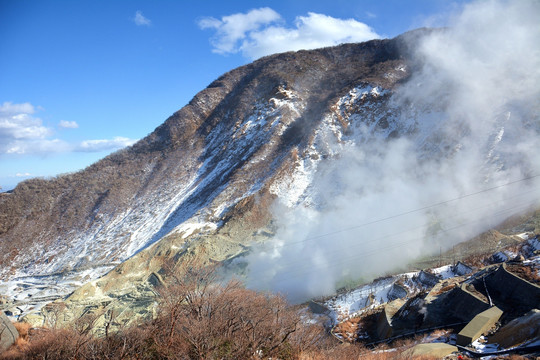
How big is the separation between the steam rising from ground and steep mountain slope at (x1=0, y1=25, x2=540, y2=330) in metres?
0.15

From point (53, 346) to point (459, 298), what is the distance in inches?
626

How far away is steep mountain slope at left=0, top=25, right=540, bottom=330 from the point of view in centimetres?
2483

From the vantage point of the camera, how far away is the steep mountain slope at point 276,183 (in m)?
24.8

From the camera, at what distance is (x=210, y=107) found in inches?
2031

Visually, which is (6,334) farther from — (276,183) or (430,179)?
(430,179)

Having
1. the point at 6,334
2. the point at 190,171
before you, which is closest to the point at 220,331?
the point at 6,334

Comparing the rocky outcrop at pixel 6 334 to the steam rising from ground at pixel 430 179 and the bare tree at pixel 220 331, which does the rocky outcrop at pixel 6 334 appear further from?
the steam rising from ground at pixel 430 179

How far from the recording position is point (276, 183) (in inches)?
1304

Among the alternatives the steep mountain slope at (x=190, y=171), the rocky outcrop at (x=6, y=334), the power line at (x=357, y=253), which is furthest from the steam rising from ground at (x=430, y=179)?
the rocky outcrop at (x=6, y=334)

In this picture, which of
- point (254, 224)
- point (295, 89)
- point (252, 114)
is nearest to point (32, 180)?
point (252, 114)

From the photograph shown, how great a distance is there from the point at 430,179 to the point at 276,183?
14319mm

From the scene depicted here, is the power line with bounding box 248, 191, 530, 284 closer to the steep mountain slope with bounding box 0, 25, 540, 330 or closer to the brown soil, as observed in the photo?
the steep mountain slope with bounding box 0, 25, 540, 330

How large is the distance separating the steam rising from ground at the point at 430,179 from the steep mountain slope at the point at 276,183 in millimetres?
154

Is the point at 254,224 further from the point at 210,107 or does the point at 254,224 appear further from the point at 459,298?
the point at 210,107
